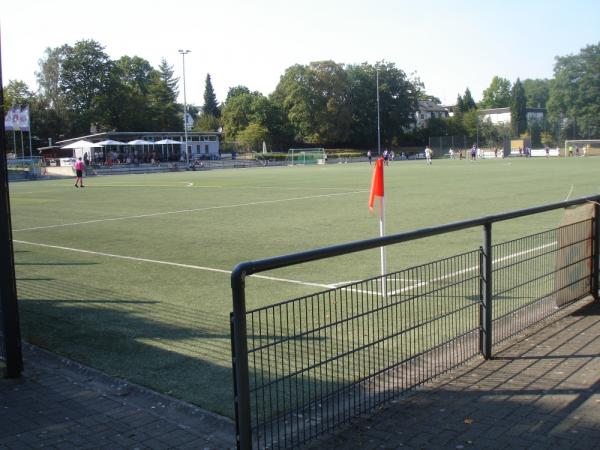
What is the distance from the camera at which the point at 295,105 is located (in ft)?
354

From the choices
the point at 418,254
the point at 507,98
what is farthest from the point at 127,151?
the point at 507,98

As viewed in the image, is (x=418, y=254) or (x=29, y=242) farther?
(x=29, y=242)

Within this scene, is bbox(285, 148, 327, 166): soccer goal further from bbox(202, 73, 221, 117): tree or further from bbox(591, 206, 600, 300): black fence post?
bbox(202, 73, 221, 117): tree

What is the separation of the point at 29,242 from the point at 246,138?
87786 mm

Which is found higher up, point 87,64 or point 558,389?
point 87,64

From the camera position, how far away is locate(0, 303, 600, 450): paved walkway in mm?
4016

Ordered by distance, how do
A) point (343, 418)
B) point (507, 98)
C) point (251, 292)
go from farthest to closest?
point (507, 98) < point (251, 292) < point (343, 418)

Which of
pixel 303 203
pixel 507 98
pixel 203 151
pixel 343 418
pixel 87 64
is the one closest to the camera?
pixel 343 418

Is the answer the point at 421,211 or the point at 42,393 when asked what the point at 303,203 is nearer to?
the point at 421,211

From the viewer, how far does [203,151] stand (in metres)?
93.5

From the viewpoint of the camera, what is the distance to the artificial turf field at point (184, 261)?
6141 millimetres

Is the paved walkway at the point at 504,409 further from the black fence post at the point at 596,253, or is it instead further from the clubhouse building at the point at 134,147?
the clubhouse building at the point at 134,147

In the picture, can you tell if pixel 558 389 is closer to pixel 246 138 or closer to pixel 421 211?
pixel 421 211

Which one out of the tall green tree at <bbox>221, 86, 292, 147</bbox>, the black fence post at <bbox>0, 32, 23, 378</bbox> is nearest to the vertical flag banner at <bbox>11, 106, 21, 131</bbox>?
the black fence post at <bbox>0, 32, 23, 378</bbox>
